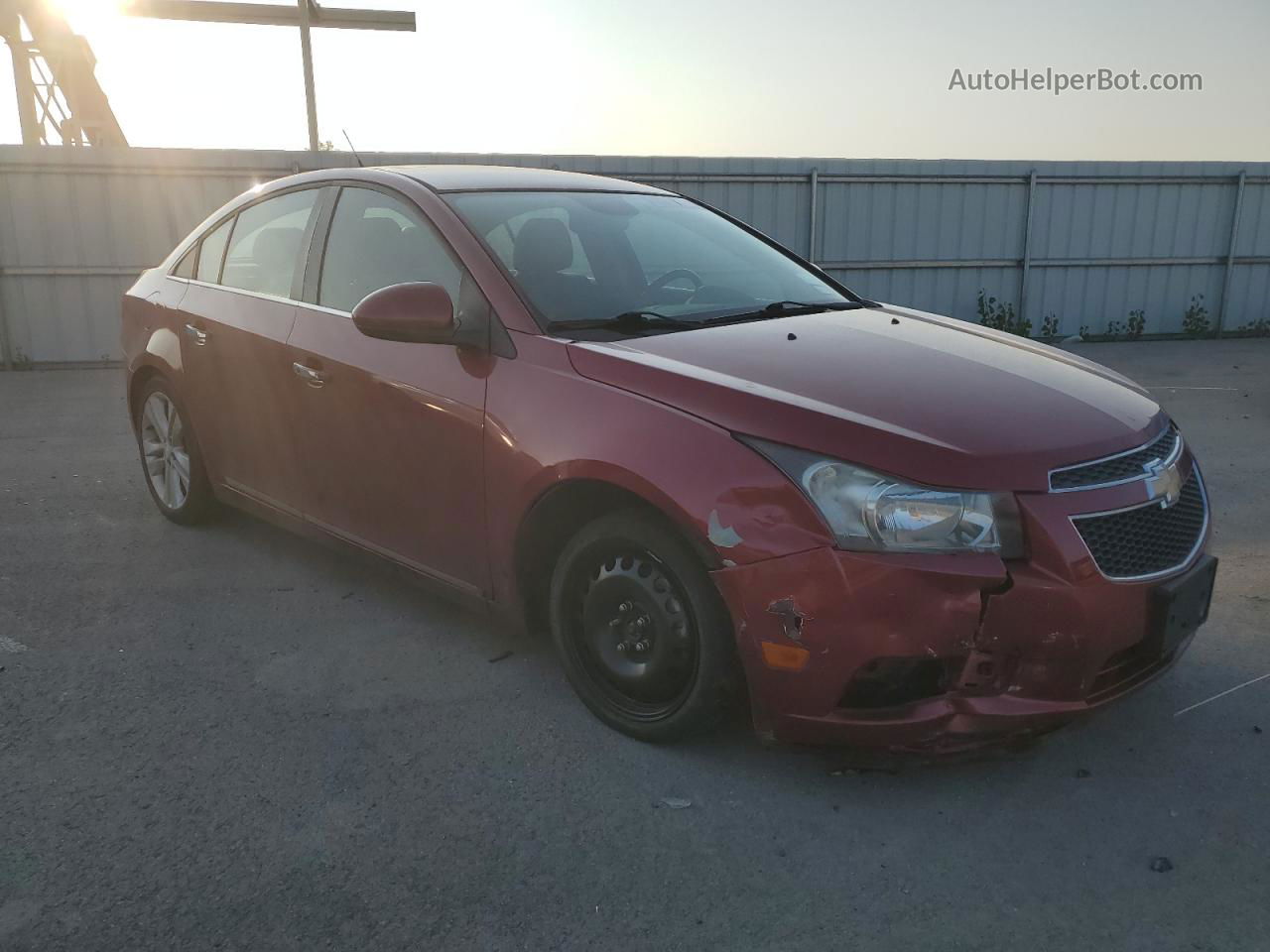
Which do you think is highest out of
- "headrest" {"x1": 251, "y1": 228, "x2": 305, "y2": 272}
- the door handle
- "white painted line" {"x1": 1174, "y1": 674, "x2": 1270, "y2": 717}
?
"headrest" {"x1": 251, "y1": 228, "x2": 305, "y2": 272}

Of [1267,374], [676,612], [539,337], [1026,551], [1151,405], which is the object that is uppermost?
[539,337]

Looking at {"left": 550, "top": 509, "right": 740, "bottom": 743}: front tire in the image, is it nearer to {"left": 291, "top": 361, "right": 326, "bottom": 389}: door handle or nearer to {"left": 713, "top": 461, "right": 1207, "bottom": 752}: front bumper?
{"left": 713, "top": 461, "right": 1207, "bottom": 752}: front bumper

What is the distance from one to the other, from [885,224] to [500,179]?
1079 centimetres

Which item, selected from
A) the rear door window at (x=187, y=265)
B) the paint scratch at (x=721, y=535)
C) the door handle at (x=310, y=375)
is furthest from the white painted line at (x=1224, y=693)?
the rear door window at (x=187, y=265)

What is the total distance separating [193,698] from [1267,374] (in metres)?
11.2

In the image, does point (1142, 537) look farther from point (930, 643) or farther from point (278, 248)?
point (278, 248)

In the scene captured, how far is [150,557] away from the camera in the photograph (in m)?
4.64

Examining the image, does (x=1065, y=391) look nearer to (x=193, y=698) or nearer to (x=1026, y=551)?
(x=1026, y=551)

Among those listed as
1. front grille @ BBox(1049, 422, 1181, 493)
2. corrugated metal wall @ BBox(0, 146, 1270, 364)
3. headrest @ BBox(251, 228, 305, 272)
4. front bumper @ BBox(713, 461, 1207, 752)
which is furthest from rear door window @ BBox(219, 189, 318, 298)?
corrugated metal wall @ BBox(0, 146, 1270, 364)

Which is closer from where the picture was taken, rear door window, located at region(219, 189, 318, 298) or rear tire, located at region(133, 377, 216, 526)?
rear door window, located at region(219, 189, 318, 298)

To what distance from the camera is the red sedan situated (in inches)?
94.9

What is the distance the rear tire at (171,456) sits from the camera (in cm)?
468

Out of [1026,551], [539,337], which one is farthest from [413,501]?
[1026,551]

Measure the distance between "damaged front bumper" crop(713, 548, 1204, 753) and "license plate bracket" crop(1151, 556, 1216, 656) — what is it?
0.12 ft
